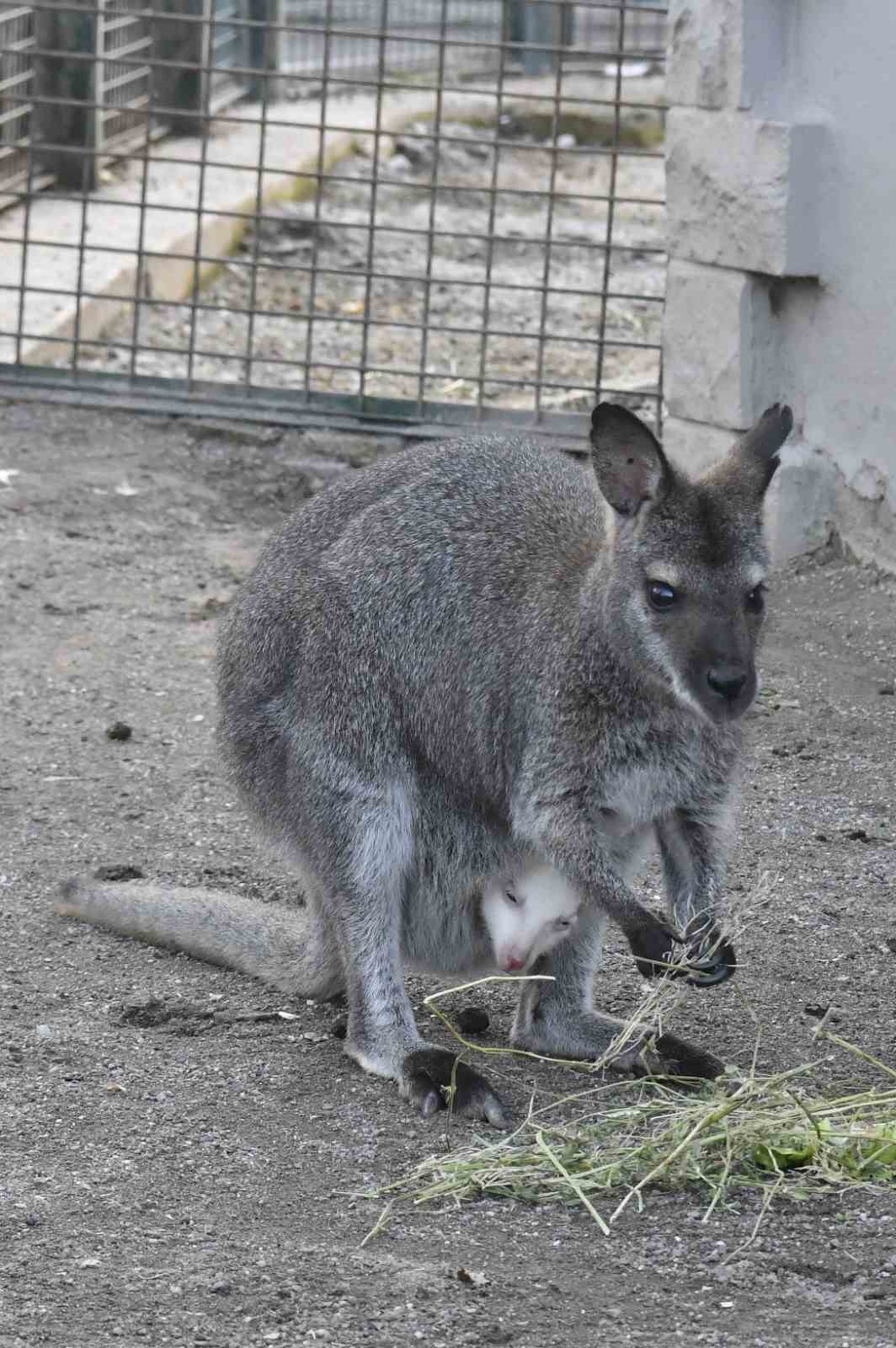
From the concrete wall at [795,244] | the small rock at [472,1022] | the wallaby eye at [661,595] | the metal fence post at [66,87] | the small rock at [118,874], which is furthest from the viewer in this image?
the metal fence post at [66,87]

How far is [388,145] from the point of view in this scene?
1373 centimetres

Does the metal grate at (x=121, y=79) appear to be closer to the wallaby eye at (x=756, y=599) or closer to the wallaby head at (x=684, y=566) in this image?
the wallaby head at (x=684, y=566)

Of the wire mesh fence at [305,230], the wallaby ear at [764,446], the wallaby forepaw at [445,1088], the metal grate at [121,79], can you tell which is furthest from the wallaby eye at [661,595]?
the metal grate at [121,79]

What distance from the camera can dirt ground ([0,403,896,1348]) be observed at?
117 inches

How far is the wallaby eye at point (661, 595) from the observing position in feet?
11.6

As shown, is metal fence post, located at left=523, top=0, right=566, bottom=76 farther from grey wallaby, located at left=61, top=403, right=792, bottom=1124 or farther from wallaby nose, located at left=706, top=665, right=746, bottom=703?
wallaby nose, located at left=706, top=665, right=746, bottom=703

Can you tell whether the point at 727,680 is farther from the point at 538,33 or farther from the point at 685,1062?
the point at 538,33

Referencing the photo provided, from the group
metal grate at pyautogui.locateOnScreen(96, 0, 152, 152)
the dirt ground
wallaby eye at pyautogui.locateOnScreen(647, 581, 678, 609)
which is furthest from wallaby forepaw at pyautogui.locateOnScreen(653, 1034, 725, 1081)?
metal grate at pyautogui.locateOnScreen(96, 0, 152, 152)

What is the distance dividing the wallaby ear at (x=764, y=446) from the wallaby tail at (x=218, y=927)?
49.4 inches

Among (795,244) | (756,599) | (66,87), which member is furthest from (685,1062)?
(66,87)

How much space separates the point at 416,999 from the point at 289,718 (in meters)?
0.71

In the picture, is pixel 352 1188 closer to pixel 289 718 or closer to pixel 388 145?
pixel 289 718

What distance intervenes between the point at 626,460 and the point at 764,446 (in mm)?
290

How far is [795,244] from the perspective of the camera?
20.3 feet
